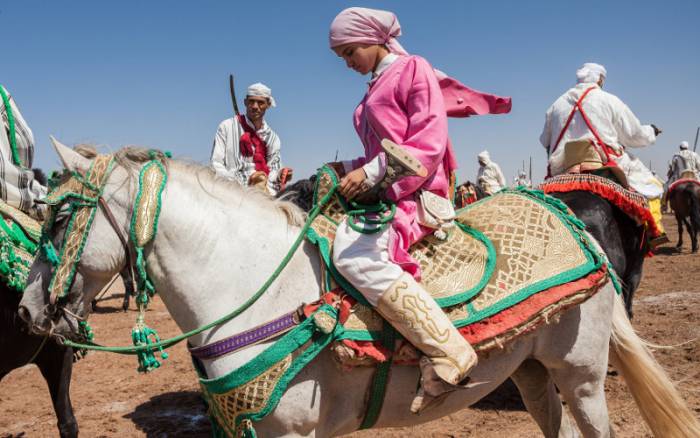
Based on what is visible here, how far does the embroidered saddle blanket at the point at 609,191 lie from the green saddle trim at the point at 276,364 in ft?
9.19

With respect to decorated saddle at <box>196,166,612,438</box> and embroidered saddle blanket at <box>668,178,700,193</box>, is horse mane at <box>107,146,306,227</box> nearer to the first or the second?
decorated saddle at <box>196,166,612,438</box>

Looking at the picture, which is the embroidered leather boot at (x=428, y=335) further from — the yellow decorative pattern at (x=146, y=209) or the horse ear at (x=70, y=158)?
the horse ear at (x=70, y=158)

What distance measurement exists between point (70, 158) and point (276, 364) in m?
1.11

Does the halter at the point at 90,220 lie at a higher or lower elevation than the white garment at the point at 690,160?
higher

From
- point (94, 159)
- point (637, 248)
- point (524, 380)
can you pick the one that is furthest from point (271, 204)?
point (637, 248)

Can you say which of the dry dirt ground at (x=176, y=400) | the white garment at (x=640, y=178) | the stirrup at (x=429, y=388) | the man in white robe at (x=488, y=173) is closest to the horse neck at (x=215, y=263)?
the stirrup at (x=429, y=388)

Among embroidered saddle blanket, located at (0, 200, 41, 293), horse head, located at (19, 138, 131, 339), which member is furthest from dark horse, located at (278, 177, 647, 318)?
embroidered saddle blanket, located at (0, 200, 41, 293)

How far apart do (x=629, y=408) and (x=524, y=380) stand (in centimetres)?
174

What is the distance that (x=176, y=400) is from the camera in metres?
5.01

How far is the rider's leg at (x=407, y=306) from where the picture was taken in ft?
6.61

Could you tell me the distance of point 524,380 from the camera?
9.96 ft

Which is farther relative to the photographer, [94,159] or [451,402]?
[451,402]

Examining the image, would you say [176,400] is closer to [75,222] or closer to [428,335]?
[75,222]

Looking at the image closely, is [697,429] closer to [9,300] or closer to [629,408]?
[629,408]
